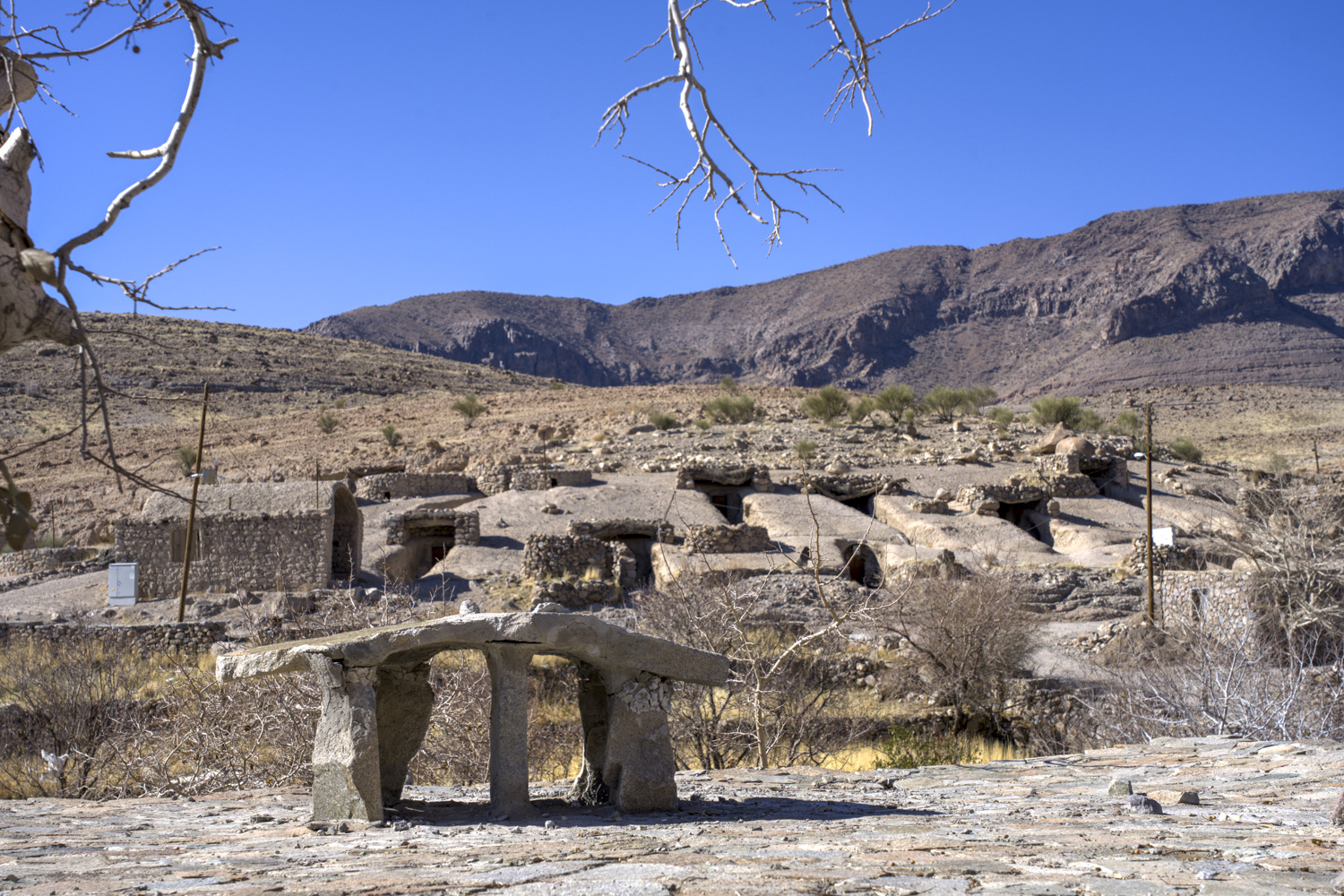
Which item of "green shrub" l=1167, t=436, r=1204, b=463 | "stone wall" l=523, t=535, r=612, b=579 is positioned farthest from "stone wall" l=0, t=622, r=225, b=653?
"green shrub" l=1167, t=436, r=1204, b=463

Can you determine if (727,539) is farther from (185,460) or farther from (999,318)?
(999,318)

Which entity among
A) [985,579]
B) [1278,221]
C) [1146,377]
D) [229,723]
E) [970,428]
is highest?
[1278,221]

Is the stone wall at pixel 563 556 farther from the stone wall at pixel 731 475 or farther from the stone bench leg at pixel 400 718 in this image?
the stone bench leg at pixel 400 718

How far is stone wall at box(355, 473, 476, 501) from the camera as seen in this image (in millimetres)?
26078

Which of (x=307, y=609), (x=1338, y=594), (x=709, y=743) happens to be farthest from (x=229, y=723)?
(x=1338, y=594)

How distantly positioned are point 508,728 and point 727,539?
16701 millimetres

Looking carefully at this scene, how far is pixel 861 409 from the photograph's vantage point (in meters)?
41.2

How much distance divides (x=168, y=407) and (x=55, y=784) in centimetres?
4271

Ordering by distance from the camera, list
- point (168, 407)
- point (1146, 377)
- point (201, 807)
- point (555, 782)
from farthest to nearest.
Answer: point (1146, 377) < point (168, 407) < point (555, 782) < point (201, 807)

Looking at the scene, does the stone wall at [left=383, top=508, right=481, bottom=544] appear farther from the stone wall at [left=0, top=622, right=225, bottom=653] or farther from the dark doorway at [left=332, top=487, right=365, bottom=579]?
the stone wall at [left=0, top=622, right=225, bottom=653]

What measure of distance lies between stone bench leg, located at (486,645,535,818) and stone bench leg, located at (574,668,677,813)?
48cm

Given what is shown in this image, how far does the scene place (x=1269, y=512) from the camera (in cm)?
1733

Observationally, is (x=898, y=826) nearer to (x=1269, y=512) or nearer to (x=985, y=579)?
(x=985, y=579)

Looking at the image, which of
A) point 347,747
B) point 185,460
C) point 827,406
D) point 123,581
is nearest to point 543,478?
point 123,581
